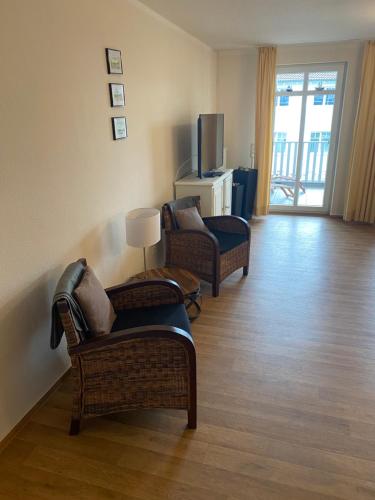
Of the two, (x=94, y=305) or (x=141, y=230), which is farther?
(x=141, y=230)

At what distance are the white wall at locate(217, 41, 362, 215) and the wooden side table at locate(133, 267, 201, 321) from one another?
3393mm

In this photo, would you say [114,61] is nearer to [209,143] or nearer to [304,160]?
[209,143]

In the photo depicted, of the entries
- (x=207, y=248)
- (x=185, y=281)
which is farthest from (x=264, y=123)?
(x=185, y=281)

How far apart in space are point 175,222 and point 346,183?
3.30m

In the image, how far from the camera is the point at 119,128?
2.71 metres

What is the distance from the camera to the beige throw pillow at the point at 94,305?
180 cm

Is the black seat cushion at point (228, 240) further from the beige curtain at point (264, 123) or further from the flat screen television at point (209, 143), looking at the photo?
the beige curtain at point (264, 123)

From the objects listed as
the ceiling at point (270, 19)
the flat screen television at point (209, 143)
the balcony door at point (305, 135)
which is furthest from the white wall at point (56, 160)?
the balcony door at point (305, 135)

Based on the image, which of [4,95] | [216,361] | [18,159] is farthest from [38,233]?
[216,361]

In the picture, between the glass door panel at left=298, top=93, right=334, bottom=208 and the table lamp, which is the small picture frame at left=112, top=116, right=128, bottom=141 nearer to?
the table lamp

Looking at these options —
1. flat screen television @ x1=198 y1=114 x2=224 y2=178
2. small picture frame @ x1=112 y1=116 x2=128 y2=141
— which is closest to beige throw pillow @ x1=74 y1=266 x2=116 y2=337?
small picture frame @ x1=112 y1=116 x2=128 y2=141

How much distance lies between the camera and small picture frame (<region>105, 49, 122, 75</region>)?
2490mm

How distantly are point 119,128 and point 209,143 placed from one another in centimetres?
156

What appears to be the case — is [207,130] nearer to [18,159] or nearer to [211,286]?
[211,286]
